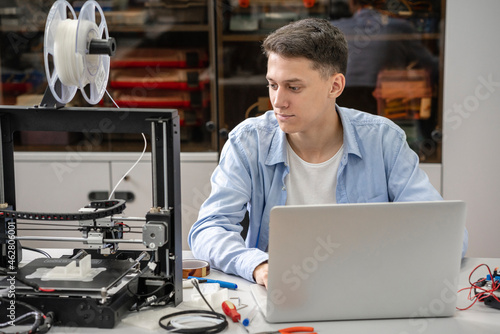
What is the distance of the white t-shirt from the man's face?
0.44ft

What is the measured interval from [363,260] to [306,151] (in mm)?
741

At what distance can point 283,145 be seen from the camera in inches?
74.4

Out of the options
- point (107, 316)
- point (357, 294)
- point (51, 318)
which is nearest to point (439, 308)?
point (357, 294)

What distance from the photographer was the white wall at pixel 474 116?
2.87m

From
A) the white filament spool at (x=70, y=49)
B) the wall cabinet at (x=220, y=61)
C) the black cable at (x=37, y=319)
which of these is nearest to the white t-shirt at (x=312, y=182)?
the white filament spool at (x=70, y=49)

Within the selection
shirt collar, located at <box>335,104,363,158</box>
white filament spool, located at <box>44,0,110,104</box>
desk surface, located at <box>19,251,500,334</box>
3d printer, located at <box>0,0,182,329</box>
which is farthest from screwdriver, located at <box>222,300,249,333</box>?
shirt collar, located at <box>335,104,363,158</box>

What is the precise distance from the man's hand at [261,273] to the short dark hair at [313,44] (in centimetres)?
62

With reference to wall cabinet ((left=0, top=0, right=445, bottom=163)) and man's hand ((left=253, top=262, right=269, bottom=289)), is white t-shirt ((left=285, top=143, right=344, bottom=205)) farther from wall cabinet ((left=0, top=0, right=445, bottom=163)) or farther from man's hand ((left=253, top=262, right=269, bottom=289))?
wall cabinet ((left=0, top=0, right=445, bottom=163))

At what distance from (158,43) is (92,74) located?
5.63 feet

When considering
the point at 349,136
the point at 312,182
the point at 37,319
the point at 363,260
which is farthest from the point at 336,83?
the point at 37,319

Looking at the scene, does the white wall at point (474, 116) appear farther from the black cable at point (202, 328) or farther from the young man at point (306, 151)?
the black cable at point (202, 328)

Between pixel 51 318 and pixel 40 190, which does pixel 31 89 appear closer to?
pixel 40 190

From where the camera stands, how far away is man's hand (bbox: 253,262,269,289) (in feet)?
4.85

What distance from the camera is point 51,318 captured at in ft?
4.16
